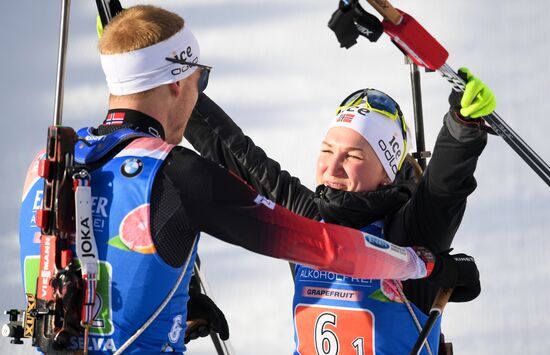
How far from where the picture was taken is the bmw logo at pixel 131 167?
220 centimetres

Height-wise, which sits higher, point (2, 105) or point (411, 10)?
point (411, 10)

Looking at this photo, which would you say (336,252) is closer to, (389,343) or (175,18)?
(389,343)

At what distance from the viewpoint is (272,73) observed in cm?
550

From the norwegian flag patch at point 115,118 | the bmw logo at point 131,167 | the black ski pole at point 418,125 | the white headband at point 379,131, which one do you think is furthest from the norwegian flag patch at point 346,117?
the bmw logo at point 131,167

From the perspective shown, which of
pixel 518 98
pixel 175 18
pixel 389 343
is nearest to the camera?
pixel 175 18

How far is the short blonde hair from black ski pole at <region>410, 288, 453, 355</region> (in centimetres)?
93

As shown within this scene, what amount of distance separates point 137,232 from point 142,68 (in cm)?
41

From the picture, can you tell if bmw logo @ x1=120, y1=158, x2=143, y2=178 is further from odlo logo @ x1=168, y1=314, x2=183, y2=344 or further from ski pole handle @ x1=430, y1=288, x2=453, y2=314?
ski pole handle @ x1=430, y1=288, x2=453, y2=314

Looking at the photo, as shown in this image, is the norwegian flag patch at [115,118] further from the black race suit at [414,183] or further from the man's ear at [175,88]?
the black race suit at [414,183]

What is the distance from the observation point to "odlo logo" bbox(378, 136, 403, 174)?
2.92m

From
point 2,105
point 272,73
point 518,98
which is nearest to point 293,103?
point 272,73

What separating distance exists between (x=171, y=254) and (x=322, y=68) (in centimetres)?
328

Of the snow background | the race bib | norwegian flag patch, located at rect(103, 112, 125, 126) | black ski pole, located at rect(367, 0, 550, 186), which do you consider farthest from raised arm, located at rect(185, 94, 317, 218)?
the snow background

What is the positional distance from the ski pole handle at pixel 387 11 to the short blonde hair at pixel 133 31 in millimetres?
517
